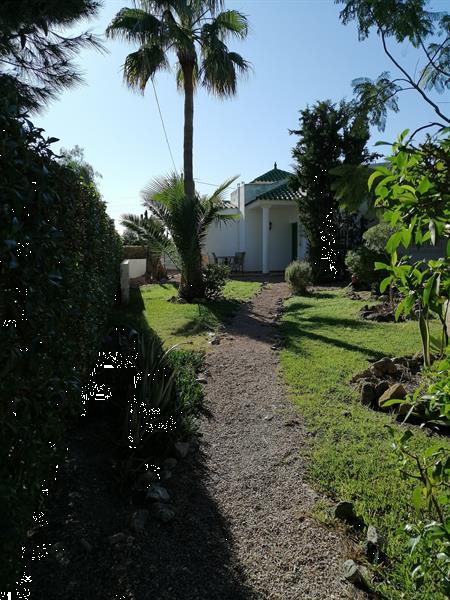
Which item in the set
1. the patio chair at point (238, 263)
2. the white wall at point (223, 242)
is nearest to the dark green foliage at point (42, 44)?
the patio chair at point (238, 263)

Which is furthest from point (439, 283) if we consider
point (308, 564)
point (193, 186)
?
point (193, 186)

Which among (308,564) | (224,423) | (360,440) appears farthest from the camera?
(224,423)

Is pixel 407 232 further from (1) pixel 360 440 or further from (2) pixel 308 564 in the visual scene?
(1) pixel 360 440

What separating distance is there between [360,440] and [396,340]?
4.34 metres

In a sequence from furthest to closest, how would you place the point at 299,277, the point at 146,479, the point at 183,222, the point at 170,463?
the point at 299,277, the point at 183,222, the point at 170,463, the point at 146,479

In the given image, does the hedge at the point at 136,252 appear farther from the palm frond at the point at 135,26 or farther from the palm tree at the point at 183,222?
the palm frond at the point at 135,26

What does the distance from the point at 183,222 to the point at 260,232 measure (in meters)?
12.4

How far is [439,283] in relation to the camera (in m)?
1.35

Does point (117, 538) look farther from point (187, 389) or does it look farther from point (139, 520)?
point (187, 389)

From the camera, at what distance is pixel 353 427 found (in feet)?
14.2

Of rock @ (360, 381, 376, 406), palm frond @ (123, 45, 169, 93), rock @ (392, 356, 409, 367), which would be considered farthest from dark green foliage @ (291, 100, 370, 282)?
rock @ (360, 381, 376, 406)

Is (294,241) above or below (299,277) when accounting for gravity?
above

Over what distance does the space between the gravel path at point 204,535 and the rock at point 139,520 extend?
37 mm

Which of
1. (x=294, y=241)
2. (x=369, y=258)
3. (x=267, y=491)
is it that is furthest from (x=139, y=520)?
(x=294, y=241)
